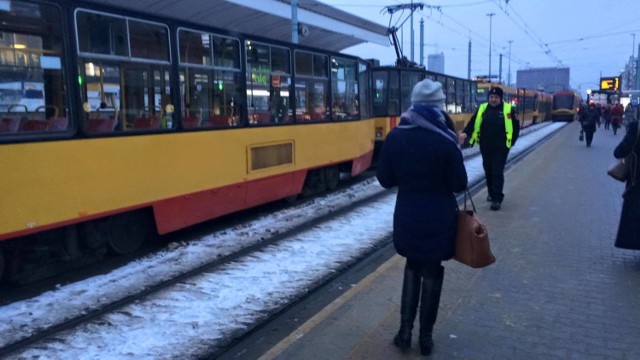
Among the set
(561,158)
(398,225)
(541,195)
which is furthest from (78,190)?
(561,158)

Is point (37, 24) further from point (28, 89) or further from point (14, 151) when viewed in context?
point (14, 151)

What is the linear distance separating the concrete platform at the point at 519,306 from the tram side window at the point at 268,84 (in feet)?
11.3

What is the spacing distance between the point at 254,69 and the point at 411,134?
5.14 meters

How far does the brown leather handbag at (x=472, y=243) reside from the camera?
3453 mm

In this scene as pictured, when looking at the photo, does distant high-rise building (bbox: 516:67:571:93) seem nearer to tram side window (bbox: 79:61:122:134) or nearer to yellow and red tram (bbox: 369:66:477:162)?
yellow and red tram (bbox: 369:66:477:162)

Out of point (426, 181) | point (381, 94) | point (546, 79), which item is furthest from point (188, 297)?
point (546, 79)

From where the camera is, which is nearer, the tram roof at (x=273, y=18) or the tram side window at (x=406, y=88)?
the tram side window at (x=406, y=88)

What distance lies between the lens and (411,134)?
3520 millimetres

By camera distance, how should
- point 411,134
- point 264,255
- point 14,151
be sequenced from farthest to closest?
point 264,255 → point 14,151 → point 411,134

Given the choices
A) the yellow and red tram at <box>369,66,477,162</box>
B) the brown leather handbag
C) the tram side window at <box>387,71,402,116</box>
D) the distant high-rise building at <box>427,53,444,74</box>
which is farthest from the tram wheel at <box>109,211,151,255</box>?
the distant high-rise building at <box>427,53,444,74</box>

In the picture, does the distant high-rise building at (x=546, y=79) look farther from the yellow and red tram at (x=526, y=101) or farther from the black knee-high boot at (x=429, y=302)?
the black knee-high boot at (x=429, y=302)

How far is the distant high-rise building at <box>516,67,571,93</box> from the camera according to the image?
78438 millimetres

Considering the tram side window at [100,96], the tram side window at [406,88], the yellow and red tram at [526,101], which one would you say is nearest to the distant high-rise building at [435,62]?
the yellow and red tram at [526,101]

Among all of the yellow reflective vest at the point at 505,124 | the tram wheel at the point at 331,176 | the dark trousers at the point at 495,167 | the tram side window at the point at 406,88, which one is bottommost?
the tram wheel at the point at 331,176
